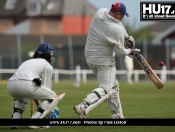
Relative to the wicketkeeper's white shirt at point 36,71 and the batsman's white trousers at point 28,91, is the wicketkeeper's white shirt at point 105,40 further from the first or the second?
the batsman's white trousers at point 28,91

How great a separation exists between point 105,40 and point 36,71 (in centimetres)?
166

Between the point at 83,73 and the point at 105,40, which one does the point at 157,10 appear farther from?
the point at 83,73

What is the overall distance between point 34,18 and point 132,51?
236 ft

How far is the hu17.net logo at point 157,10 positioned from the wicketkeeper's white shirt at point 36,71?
10.7 m

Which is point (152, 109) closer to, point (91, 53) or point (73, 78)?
point (91, 53)

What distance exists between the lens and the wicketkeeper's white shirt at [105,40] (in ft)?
38.9

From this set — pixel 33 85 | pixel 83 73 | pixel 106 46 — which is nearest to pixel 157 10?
pixel 106 46

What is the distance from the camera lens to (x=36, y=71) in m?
11.1

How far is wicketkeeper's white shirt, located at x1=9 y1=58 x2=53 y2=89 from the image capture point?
36.0ft

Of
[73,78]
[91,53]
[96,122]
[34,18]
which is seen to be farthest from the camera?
[34,18]

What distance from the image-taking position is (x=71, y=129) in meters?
11.1

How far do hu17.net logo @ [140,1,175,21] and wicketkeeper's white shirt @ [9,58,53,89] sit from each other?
10749 millimetres

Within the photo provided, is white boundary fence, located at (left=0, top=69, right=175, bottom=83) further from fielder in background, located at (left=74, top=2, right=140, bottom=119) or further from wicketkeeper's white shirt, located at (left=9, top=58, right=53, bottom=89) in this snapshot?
wicketkeeper's white shirt, located at (left=9, top=58, right=53, bottom=89)

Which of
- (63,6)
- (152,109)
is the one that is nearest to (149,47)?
(152,109)
